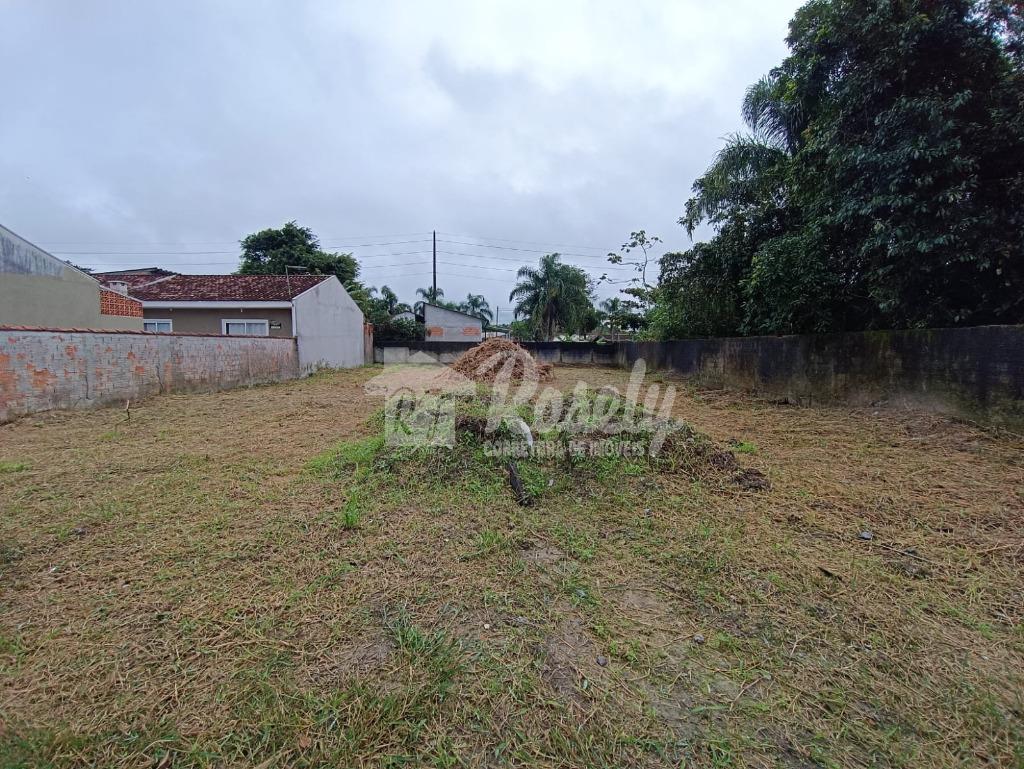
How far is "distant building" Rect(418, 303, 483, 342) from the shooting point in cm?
2823

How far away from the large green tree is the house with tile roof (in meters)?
8.68

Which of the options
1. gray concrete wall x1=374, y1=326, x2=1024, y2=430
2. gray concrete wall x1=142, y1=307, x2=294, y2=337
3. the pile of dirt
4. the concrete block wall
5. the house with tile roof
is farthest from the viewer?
gray concrete wall x1=142, y1=307, x2=294, y2=337

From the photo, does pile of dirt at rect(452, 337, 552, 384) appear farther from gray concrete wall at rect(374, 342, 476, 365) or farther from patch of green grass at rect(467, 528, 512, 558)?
patch of green grass at rect(467, 528, 512, 558)

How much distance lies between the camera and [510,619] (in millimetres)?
1816

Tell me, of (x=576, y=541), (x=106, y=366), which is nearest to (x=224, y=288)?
(x=106, y=366)

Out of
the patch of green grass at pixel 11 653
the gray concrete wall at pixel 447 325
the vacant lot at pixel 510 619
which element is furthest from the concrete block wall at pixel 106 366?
the gray concrete wall at pixel 447 325

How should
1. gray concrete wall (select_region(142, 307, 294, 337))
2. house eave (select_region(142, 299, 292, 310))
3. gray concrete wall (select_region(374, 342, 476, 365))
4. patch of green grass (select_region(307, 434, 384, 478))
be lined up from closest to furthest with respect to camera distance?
patch of green grass (select_region(307, 434, 384, 478)), house eave (select_region(142, 299, 292, 310)), gray concrete wall (select_region(142, 307, 294, 337)), gray concrete wall (select_region(374, 342, 476, 365))

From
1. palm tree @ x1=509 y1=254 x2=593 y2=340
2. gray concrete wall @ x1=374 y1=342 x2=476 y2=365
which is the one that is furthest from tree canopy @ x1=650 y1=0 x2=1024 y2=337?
palm tree @ x1=509 y1=254 x2=593 y2=340

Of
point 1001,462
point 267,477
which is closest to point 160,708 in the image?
point 267,477

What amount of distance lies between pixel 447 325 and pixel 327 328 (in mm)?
14077

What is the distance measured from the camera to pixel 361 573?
7.07 ft

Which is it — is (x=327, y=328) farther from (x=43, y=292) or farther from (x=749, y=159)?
(x=749, y=159)

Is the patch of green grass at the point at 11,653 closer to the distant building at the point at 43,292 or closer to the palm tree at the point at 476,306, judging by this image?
the distant building at the point at 43,292

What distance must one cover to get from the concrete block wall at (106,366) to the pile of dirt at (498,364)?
5.40m
